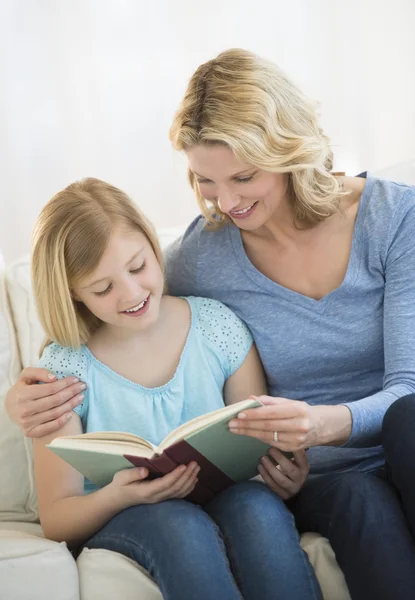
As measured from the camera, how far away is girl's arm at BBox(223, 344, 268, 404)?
168 centimetres

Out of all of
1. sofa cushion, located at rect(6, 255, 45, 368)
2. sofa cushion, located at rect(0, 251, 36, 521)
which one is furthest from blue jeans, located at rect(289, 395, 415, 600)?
sofa cushion, located at rect(6, 255, 45, 368)

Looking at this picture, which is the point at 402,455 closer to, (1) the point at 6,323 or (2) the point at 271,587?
(2) the point at 271,587

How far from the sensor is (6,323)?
6.47 feet

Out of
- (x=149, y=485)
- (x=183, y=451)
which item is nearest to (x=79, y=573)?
(x=149, y=485)

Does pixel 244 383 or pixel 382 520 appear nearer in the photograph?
pixel 382 520

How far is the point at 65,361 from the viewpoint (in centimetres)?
163

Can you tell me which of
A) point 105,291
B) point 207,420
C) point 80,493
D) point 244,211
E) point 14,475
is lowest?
point 14,475

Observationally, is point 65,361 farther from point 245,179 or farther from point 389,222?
point 389,222

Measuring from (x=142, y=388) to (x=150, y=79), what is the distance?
4.05 feet

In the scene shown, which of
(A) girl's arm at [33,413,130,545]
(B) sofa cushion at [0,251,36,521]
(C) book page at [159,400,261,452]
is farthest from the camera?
(B) sofa cushion at [0,251,36,521]

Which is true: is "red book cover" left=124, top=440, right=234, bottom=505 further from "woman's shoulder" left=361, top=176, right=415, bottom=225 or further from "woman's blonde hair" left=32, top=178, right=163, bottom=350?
"woman's shoulder" left=361, top=176, right=415, bottom=225

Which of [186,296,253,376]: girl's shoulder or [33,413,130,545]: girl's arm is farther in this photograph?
[186,296,253,376]: girl's shoulder

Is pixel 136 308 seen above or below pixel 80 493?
above

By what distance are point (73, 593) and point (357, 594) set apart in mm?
462
